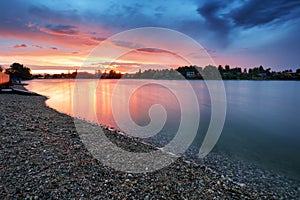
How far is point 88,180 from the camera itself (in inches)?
168

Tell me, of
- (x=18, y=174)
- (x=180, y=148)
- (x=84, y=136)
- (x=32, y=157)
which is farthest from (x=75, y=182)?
(x=180, y=148)

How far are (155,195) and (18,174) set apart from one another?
135 inches

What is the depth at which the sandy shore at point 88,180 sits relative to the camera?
3.80 m

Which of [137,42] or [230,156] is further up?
[137,42]

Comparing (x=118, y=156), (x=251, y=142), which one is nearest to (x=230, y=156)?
(x=251, y=142)

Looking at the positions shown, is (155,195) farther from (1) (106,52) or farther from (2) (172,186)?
(1) (106,52)

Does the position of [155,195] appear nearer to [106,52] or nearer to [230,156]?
[230,156]

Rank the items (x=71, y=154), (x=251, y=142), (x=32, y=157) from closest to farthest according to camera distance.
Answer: (x=32, y=157) → (x=71, y=154) → (x=251, y=142)

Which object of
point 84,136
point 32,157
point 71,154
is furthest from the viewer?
point 84,136

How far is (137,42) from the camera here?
40.0ft

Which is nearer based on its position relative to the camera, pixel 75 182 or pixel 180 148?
pixel 75 182

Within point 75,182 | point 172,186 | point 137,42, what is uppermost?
point 137,42

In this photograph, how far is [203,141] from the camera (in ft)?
32.3

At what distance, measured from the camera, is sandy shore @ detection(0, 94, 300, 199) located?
380cm
